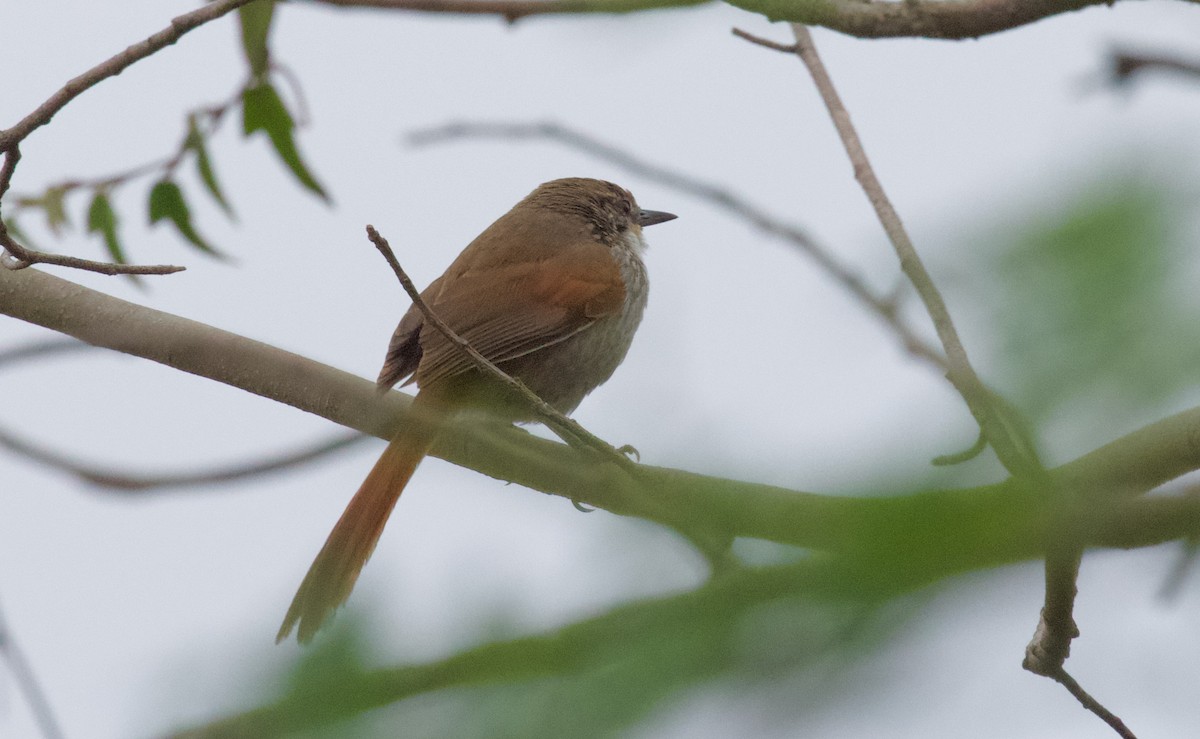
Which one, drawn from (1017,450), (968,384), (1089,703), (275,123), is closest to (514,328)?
(275,123)

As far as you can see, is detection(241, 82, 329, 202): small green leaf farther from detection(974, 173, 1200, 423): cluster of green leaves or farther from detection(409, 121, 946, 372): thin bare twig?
detection(974, 173, 1200, 423): cluster of green leaves

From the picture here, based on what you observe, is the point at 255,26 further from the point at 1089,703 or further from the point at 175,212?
the point at 1089,703

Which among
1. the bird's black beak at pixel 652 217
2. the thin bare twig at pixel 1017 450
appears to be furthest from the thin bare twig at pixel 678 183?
the bird's black beak at pixel 652 217

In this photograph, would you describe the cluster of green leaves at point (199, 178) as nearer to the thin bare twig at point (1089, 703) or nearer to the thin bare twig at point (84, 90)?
the thin bare twig at point (84, 90)

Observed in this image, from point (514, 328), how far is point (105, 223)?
1397mm

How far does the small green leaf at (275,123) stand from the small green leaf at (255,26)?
0.13 metres

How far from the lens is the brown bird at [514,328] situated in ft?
12.3

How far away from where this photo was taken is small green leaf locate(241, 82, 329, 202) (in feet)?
13.3

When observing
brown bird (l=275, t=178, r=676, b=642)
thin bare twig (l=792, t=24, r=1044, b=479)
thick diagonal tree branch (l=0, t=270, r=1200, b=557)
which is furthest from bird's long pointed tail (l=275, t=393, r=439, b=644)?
thick diagonal tree branch (l=0, t=270, r=1200, b=557)

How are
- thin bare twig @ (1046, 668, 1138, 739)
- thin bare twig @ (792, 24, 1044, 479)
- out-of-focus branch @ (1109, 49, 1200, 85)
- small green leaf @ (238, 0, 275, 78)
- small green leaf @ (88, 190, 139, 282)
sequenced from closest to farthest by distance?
thin bare twig @ (792, 24, 1044, 479), out-of-focus branch @ (1109, 49, 1200, 85), thin bare twig @ (1046, 668, 1138, 739), small green leaf @ (238, 0, 275, 78), small green leaf @ (88, 190, 139, 282)

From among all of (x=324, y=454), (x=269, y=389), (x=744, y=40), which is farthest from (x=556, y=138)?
(x=324, y=454)

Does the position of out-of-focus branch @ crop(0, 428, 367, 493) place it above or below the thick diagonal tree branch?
above

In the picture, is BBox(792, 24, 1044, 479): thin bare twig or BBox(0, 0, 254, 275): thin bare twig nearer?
BBox(792, 24, 1044, 479): thin bare twig

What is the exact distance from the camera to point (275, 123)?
4.07m
